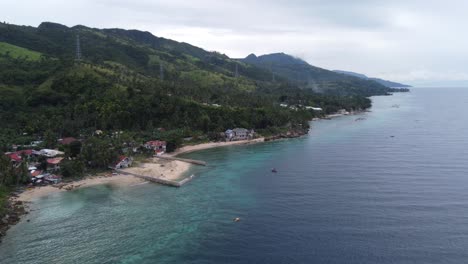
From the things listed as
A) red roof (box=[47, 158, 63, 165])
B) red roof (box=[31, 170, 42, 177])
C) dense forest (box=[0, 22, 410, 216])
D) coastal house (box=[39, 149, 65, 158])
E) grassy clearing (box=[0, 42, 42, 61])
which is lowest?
red roof (box=[31, 170, 42, 177])

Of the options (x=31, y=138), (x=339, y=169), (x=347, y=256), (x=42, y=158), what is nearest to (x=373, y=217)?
(x=347, y=256)

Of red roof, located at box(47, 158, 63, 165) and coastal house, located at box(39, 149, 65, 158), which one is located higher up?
coastal house, located at box(39, 149, 65, 158)

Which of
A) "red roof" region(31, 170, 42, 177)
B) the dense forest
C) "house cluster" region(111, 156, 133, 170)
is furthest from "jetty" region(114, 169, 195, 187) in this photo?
"red roof" region(31, 170, 42, 177)

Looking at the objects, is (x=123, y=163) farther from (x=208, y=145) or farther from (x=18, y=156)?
(x=208, y=145)

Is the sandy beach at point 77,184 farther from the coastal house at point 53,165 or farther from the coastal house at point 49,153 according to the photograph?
the coastal house at point 49,153

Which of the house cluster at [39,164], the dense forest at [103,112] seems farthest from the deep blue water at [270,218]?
the dense forest at [103,112]

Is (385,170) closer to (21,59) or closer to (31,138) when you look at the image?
(31,138)

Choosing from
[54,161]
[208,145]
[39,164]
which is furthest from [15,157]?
[208,145]

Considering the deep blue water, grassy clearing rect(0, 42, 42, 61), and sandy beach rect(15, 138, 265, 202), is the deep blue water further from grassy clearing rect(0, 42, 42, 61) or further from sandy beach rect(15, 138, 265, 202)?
grassy clearing rect(0, 42, 42, 61)
